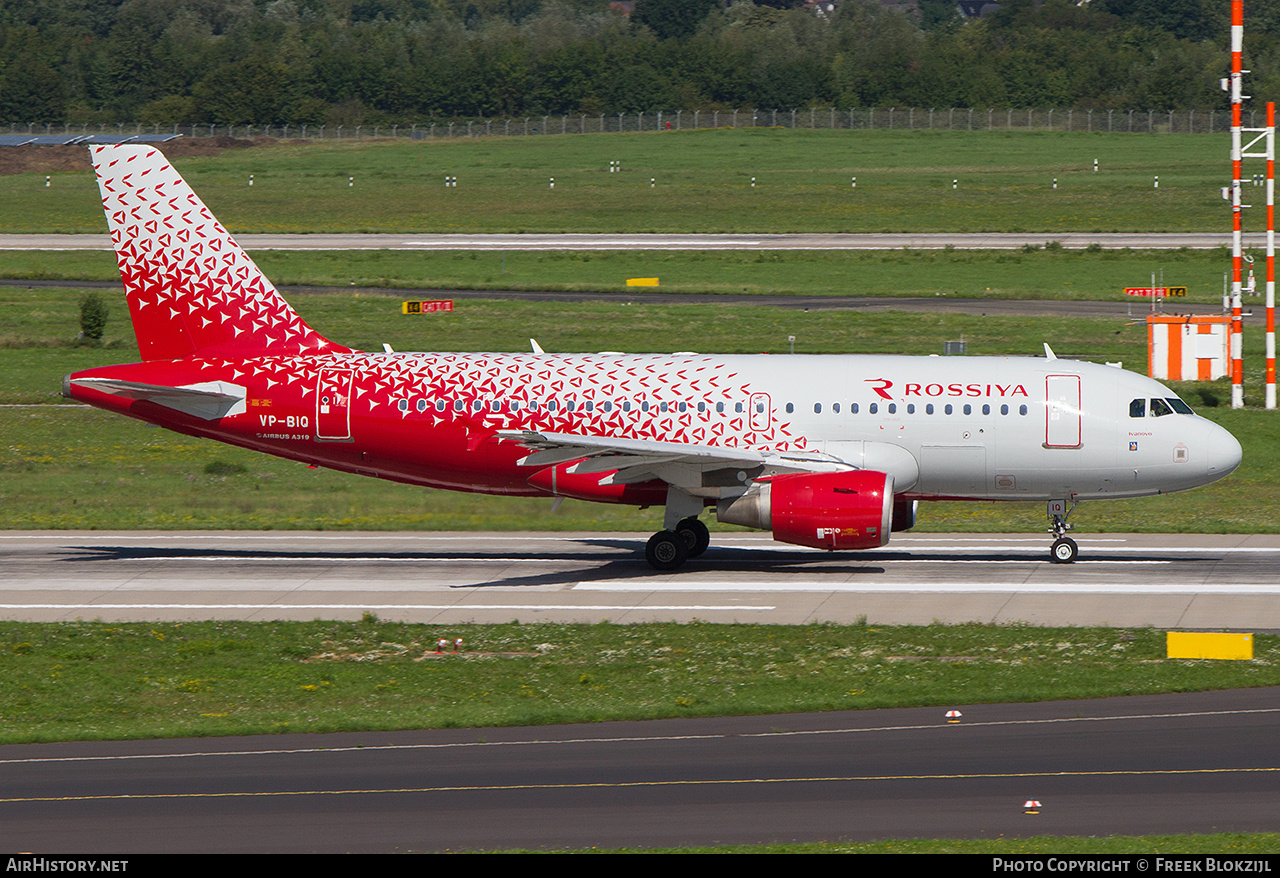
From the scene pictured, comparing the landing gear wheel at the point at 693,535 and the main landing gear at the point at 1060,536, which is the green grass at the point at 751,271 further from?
the landing gear wheel at the point at 693,535

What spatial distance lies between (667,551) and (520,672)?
8928 millimetres

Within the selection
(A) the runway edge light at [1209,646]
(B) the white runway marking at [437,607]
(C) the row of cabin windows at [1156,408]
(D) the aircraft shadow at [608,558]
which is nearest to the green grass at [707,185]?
(D) the aircraft shadow at [608,558]

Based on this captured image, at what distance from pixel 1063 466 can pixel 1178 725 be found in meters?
12.1

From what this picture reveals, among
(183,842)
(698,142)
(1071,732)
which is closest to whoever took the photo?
(183,842)

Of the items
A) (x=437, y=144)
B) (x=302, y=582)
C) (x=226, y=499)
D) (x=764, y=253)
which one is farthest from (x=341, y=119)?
(x=302, y=582)

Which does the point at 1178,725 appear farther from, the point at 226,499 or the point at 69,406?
the point at 69,406

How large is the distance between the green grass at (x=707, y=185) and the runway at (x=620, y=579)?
67388 millimetres

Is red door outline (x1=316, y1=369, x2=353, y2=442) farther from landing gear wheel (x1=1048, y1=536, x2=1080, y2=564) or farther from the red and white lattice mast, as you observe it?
the red and white lattice mast

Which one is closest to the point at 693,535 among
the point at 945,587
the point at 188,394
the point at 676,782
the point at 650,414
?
the point at 650,414

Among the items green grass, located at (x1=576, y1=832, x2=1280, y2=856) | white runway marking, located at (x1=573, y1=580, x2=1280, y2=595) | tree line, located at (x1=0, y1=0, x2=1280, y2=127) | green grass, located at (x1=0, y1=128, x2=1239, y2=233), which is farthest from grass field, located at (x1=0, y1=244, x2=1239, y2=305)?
tree line, located at (x1=0, y1=0, x2=1280, y2=127)

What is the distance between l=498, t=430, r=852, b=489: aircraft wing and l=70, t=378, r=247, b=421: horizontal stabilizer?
6353 millimetres

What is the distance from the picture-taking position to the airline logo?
107 ft

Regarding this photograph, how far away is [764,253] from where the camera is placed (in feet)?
289

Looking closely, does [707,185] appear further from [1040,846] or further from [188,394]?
[1040,846]
